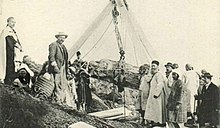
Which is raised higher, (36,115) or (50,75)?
(50,75)

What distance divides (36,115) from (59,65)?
18 centimetres

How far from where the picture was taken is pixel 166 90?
3.09 feet

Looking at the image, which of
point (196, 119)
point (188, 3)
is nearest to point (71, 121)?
point (196, 119)

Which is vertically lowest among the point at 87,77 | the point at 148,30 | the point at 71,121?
the point at 71,121

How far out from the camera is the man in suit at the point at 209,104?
93 centimetres

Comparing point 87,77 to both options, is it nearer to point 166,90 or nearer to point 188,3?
point 166,90

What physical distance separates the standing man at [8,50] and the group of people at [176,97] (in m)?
0.42

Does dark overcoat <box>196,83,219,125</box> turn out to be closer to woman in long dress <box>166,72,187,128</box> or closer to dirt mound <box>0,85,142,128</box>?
woman in long dress <box>166,72,187,128</box>

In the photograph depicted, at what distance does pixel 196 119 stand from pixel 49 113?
48 cm

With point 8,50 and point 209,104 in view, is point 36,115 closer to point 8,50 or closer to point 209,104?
point 8,50

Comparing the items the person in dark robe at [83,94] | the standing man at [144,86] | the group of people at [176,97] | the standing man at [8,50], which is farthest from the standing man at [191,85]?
the standing man at [8,50]

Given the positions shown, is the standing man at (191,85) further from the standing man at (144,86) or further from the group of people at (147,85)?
the standing man at (144,86)

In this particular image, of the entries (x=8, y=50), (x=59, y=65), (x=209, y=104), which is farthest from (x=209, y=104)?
(x=8, y=50)

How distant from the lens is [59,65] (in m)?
0.94
